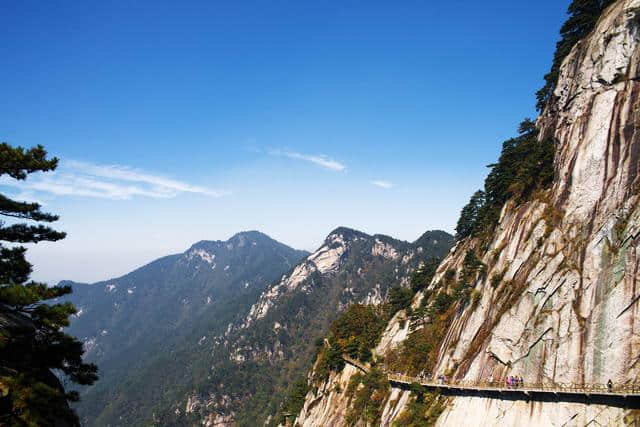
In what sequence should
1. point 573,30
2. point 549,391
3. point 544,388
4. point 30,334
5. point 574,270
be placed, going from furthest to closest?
point 573,30
point 574,270
point 544,388
point 549,391
point 30,334

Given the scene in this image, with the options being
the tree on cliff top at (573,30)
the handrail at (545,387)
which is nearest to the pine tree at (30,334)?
the handrail at (545,387)

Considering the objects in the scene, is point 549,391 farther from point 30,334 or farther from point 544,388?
point 30,334

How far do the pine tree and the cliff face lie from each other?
38.8 m

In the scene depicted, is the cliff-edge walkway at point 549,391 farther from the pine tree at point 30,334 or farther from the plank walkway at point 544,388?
the pine tree at point 30,334

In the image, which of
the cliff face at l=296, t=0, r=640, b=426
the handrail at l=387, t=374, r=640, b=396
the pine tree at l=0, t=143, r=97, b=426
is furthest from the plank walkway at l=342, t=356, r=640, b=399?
the pine tree at l=0, t=143, r=97, b=426

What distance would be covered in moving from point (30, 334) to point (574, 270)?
44.9 m

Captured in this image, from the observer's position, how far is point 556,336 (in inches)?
1415

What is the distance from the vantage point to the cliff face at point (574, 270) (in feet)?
106

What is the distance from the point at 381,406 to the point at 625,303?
1404 inches

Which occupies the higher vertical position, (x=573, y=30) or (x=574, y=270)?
(x=573, y=30)

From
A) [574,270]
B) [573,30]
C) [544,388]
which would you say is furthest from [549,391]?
[573,30]

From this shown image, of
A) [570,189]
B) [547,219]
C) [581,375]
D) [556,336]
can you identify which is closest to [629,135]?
[570,189]

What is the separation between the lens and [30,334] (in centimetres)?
Result: 1641

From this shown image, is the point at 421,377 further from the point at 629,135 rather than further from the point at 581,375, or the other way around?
the point at 629,135
